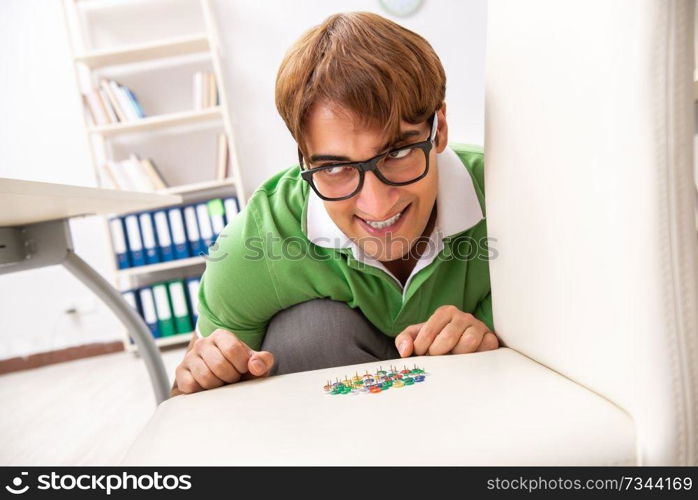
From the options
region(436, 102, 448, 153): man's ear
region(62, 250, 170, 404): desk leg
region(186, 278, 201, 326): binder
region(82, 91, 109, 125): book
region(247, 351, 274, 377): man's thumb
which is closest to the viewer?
region(247, 351, 274, 377): man's thumb

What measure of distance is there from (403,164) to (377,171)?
52mm

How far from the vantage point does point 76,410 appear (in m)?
2.42

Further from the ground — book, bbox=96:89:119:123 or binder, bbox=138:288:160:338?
book, bbox=96:89:119:123

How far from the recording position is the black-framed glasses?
0.92 meters

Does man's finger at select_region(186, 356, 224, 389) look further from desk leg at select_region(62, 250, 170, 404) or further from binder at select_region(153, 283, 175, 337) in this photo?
binder at select_region(153, 283, 175, 337)

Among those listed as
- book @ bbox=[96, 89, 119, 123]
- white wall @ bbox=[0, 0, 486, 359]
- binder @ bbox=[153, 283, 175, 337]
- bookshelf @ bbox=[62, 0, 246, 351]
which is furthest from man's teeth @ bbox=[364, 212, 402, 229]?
book @ bbox=[96, 89, 119, 123]

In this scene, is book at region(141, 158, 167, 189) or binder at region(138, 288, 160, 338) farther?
book at region(141, 158, 167, 189)

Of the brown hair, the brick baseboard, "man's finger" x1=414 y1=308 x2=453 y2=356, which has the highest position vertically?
the brown hair
